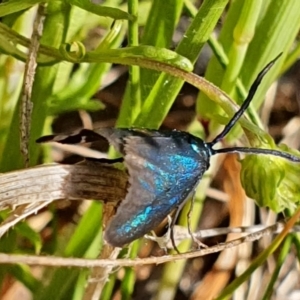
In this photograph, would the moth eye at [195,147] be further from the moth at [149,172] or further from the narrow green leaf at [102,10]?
the narrow green leaf at [102,10]

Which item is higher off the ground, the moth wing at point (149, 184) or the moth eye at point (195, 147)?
the moth eye at point (195, 147)

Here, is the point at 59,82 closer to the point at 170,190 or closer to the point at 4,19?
the point at 4,19

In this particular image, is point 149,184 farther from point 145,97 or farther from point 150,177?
point 145,97

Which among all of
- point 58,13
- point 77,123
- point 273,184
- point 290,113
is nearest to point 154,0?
point 58,13

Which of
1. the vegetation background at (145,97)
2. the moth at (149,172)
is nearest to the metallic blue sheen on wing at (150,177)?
the moth at (149,172)

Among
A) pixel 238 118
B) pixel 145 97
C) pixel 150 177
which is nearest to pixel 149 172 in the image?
pixel 150 177

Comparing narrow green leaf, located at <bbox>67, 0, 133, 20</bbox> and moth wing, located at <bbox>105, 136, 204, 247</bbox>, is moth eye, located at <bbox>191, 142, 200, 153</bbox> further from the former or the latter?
narrow green leaf, located at <bbox>67, 0, 133, 20</bbox>

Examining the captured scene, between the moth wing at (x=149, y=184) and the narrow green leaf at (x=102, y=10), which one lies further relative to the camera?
the narrow green leaf at (x=102, y=10)
